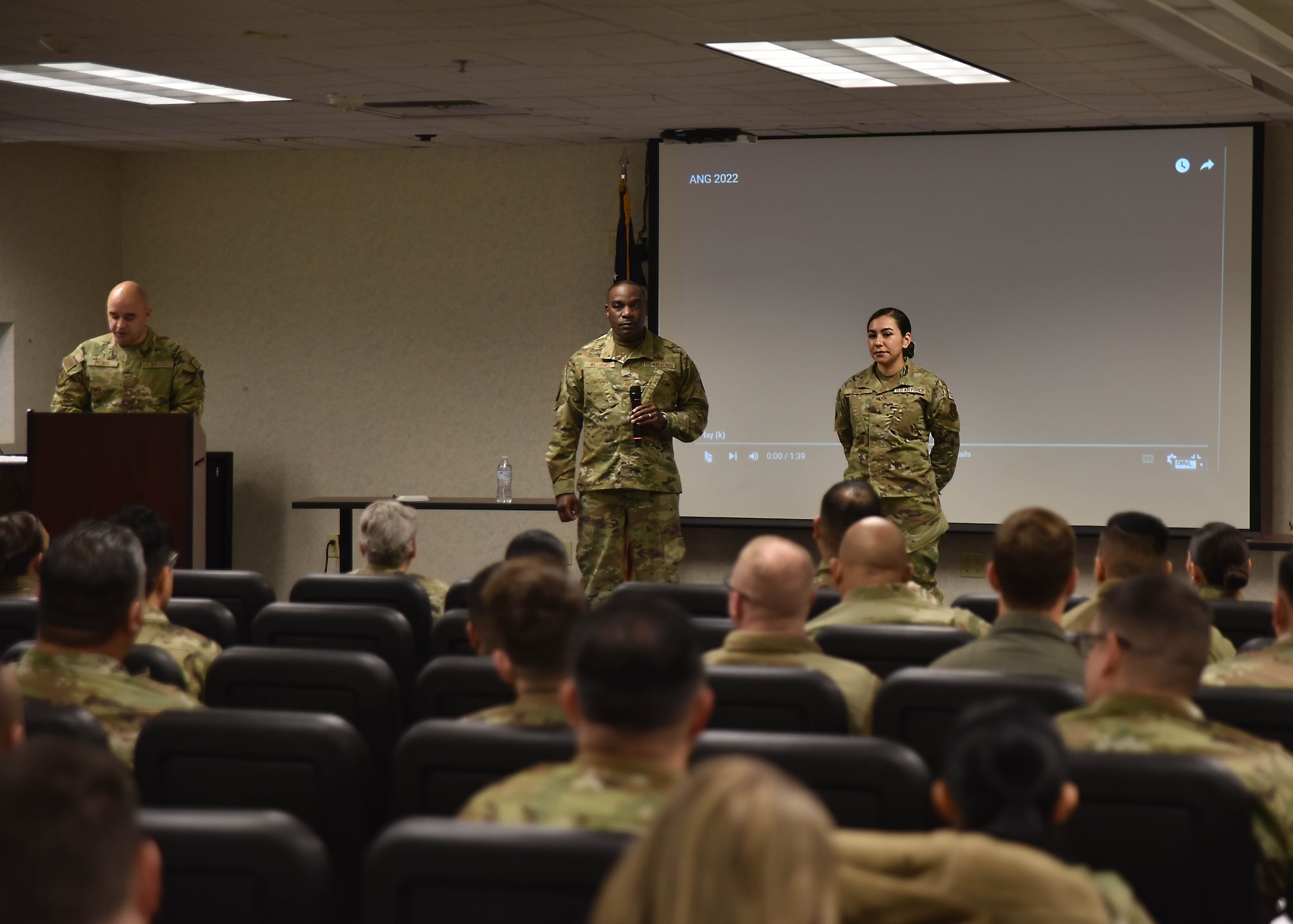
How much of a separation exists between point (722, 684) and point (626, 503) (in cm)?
424

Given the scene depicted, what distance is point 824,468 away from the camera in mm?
8164

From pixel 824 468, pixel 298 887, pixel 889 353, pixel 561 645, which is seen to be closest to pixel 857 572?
pixel 561 645

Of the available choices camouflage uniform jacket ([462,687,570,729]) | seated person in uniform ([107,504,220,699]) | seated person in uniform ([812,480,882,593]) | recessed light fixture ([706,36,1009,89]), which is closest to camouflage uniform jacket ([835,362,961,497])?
recessed light fixture ([706,36,1009,89])

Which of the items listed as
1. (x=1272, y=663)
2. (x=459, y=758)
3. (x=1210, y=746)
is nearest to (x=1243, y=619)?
(x=1272, y=663)

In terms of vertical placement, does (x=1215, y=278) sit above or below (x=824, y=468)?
above

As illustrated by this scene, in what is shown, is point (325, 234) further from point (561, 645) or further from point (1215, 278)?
point (561, 645)

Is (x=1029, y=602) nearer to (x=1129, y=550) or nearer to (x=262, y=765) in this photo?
(x=1129, y=550)

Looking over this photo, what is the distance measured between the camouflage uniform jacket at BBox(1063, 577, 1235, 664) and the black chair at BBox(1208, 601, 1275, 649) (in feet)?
0.09

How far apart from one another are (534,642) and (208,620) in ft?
5.60

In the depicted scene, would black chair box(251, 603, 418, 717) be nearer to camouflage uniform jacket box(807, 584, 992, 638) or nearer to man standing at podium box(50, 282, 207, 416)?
camouflage uniform jacket box(807, 584, 992, 638)

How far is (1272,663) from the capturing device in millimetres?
2947

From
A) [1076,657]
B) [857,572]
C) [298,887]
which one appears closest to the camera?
[298,887]

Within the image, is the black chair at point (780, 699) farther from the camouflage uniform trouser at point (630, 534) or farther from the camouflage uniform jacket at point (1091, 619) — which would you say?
the camouflage uniform trouser at point (630, 534)

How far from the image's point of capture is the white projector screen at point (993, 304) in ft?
24.6
